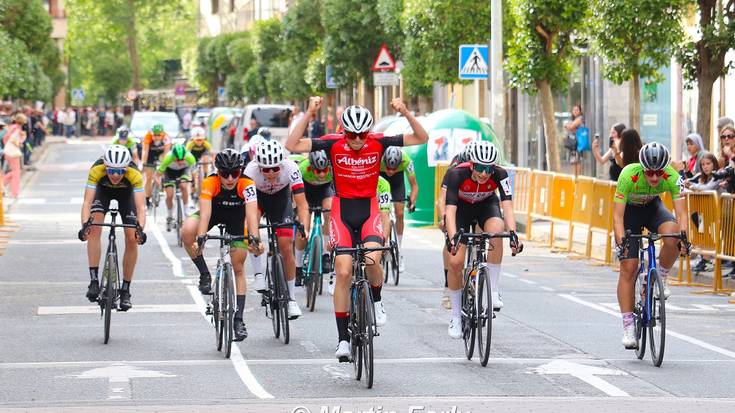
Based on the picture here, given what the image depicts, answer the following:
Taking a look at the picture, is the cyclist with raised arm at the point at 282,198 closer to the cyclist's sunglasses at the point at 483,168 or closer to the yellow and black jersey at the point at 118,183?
the yellow and black jersey at the point at 118,183

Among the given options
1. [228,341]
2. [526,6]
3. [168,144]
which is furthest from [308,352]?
[526,6]

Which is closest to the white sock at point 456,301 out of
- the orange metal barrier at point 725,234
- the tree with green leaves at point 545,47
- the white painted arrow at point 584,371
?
the white painted arrow at point 584,371

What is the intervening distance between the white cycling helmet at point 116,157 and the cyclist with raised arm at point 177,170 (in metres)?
10.3

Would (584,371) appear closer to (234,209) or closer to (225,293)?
(225,293)

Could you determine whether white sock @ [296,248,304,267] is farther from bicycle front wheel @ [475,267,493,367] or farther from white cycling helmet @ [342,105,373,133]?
white cycling helmet @ [342,105,373,133]

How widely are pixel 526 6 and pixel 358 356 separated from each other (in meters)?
18.9

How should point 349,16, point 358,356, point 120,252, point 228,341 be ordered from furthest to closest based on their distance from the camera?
point 349,16 < point 120,252 < point 228,341 < point 358,356

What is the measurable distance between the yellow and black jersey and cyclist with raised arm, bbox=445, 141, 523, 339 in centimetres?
298

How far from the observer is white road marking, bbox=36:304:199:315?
16844 millimetres

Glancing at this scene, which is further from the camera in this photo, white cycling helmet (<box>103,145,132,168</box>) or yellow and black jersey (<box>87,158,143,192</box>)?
yellow and black jersey (<box>87,158,143,192</box>)

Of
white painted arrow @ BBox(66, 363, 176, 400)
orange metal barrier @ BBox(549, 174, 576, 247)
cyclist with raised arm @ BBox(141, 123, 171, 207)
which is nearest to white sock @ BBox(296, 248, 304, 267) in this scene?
white painted arrow @ BBox(66, 363, 176, 400)

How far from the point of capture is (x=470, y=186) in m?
13.3

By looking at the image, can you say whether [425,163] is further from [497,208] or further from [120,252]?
[497,208]

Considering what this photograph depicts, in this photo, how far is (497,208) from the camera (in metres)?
13.4
